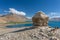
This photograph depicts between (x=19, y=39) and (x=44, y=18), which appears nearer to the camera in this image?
(x=19, y=39)

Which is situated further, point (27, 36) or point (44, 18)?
point (44, 18)

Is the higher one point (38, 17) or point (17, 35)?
point (38, 17)

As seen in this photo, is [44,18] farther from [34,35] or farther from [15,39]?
[15,39]

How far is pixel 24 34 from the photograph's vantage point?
1224 cm

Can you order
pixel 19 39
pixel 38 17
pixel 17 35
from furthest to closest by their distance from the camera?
pixel 38 17 → pixel 17 35 → pixel 19 39

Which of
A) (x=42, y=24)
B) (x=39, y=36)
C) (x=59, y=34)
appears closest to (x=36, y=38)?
(x=39, y=36)

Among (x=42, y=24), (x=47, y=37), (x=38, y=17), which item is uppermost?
(x=38, y=17)

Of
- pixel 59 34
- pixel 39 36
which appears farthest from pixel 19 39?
pixel 59 34

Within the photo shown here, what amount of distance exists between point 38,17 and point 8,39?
22.9 feet

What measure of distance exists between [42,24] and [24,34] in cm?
554

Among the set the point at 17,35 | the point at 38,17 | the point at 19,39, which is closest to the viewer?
the point at 19,39

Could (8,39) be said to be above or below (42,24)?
below

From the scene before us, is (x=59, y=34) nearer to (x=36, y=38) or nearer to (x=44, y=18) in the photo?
(x=36, y=38)

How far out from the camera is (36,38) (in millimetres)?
11492
